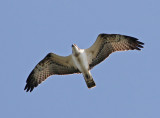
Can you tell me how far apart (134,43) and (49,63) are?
10.9 ft

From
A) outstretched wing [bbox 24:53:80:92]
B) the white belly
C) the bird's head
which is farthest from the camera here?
outstretched wing [bbox 24:53:80:92]

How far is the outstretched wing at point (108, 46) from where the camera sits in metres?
16.3

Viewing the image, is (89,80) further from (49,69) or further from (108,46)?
(49,69)

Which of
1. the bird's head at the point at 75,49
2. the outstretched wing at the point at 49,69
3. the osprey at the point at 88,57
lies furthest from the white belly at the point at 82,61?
the outstretched wing at the point at 49,69

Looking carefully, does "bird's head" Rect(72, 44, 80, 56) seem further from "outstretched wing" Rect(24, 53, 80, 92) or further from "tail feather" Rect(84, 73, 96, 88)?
"tail feather" Rect(84, 73, 96, 88)

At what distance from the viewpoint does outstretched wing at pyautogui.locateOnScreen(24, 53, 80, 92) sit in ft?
54.5

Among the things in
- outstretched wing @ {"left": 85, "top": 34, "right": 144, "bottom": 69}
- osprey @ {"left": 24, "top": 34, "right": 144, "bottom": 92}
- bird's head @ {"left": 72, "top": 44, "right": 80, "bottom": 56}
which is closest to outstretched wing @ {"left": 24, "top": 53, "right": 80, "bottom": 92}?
osprey @ {"left": 24, "top": 34, "right": 144, "bottom": 92}

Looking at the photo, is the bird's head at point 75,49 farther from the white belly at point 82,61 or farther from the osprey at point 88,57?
the white belly at point 82,61

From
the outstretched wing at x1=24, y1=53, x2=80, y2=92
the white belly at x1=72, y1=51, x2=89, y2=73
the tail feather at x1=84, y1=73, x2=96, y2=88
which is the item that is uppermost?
the outstretched wing at x1=24, y1=53, x2=80, y2=92

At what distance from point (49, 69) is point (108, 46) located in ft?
8.10

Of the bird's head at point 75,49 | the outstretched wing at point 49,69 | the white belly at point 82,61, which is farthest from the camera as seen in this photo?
the outstretched wing at point 49,69

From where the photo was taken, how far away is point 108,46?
53.5 ft

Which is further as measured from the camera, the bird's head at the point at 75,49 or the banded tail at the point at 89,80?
the banded tail at the point at 89,80

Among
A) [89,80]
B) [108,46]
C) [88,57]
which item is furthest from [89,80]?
[108,46]
